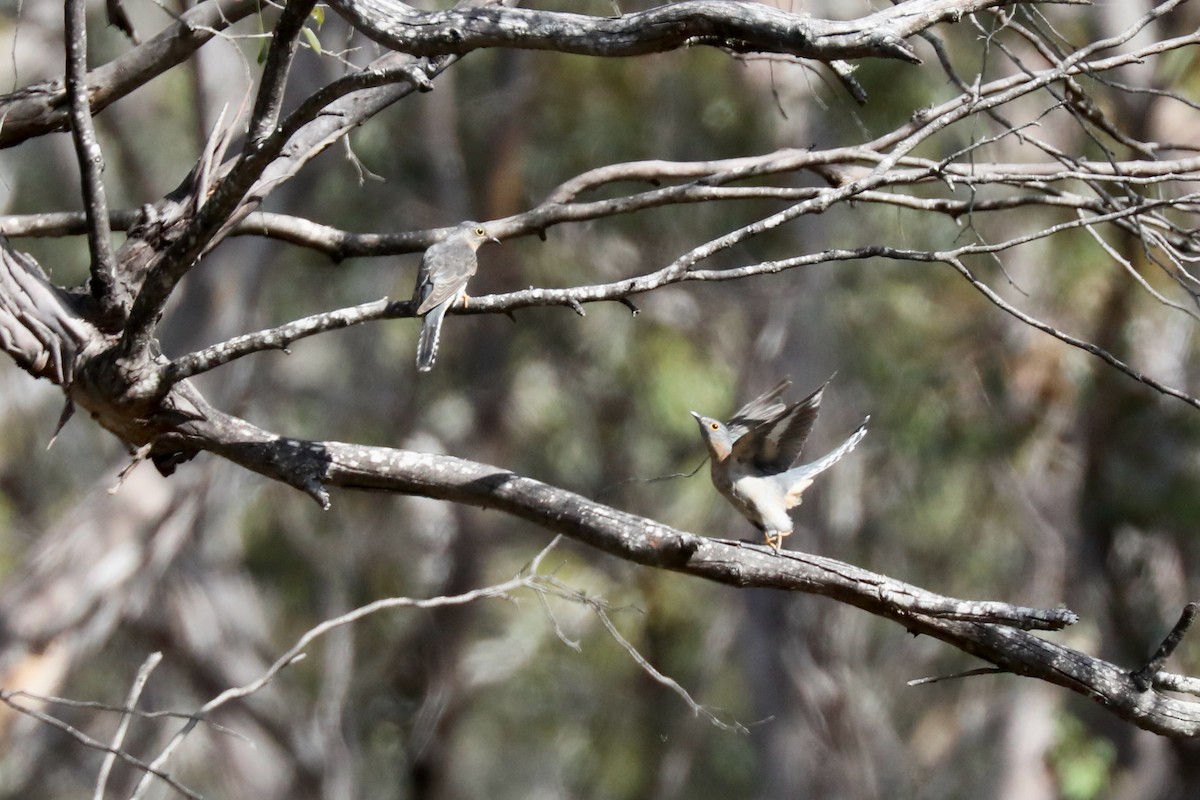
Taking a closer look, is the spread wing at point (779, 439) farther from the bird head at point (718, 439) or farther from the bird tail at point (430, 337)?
the bird tail at point (430, 337)

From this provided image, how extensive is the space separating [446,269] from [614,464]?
10.3 metres

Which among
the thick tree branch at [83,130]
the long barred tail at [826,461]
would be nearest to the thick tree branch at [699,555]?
the thick tree branch at [83,130]

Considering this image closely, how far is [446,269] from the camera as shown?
5.17 meters

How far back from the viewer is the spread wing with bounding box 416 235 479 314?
503 centimetres

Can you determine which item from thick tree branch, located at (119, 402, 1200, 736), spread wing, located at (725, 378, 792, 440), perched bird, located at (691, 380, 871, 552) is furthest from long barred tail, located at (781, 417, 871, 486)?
thick tree branch, located at (119, 402, 1200, 736)

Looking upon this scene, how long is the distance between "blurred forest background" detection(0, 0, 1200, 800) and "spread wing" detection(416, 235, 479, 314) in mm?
3344

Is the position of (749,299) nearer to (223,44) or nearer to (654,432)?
(654,432)

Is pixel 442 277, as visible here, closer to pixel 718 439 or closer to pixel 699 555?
pixel 718 439

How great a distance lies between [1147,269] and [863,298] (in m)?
3.28

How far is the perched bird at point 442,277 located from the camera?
15.8ft

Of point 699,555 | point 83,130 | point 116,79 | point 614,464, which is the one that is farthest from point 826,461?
point 614,464

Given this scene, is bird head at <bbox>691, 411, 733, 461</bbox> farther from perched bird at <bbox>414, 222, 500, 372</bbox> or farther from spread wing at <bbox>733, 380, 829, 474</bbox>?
perched bird at <bbox>414, 222, 500, 372</bbox>

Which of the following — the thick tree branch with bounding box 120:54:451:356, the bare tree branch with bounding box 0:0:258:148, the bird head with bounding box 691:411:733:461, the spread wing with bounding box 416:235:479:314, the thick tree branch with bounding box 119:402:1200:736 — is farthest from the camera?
the spread wing with bounding box 416:235:479:314

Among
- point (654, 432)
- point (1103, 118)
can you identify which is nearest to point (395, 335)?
point (654, 432)
